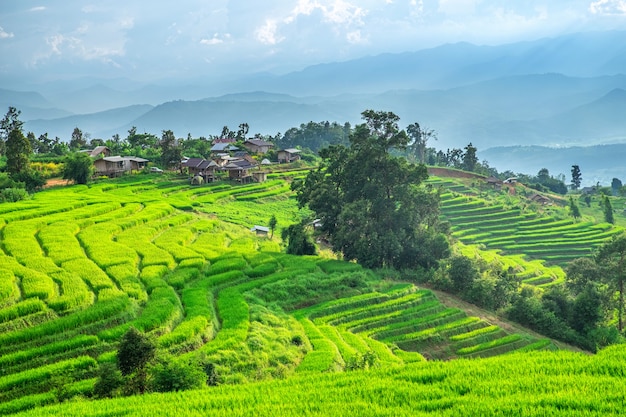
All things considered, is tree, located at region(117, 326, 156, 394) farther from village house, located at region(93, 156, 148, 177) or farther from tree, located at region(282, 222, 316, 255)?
village house, located at region(93, 156, 148, 177)

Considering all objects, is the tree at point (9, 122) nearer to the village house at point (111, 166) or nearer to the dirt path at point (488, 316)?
the village house at point (111, 166)

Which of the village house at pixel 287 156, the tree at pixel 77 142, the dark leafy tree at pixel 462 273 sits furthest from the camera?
the tree at pixel 77 142

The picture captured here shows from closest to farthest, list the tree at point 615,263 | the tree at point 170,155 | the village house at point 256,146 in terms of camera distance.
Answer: the tree at point 615,263 → the tree at point 170,155 → the village house at point 256,146

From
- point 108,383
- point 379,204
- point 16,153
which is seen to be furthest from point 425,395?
point 16,153

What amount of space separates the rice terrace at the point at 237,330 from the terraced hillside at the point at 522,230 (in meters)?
8.17

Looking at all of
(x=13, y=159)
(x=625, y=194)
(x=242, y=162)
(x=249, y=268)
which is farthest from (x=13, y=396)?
(x=625, y=194)

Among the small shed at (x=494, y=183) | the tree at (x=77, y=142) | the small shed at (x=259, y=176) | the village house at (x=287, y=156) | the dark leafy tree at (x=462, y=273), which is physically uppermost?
the tree at (x=77, y=142)

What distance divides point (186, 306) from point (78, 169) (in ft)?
133

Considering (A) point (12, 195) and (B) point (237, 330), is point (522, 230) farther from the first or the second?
(A) point (12, 195)

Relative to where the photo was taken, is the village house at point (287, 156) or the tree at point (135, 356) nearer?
the tree at point (135, 356)

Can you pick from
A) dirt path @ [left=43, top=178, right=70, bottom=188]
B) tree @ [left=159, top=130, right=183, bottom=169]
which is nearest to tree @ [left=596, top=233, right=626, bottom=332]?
tree @ [left=159, top=130, right=183, bottom=169]

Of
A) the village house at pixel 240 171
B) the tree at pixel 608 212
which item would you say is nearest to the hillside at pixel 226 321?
the village house at pixel 240 171

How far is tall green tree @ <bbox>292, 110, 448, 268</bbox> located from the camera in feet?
131

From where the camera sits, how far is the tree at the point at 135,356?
1709 centimetres
